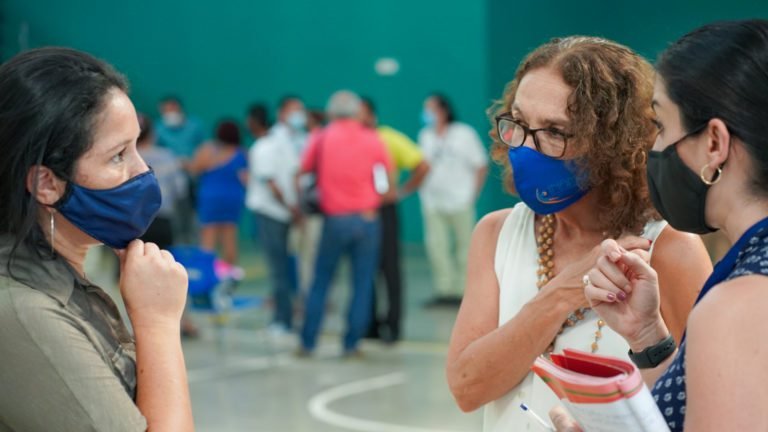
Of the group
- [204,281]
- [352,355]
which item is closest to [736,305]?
[204,281]

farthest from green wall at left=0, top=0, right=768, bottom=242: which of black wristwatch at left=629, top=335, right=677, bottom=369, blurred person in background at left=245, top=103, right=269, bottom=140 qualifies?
black wristwatch at left=629, top=335, right=677, bottom=369

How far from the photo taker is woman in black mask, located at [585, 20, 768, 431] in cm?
154

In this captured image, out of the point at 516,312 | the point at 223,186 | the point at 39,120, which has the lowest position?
the point at 223,186

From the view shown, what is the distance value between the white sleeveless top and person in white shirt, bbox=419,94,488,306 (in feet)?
27.1

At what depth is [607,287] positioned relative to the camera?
6.69 ft

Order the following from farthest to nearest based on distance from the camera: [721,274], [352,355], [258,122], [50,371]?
[258,122]
[352,355]
[50,371]
[721,274]

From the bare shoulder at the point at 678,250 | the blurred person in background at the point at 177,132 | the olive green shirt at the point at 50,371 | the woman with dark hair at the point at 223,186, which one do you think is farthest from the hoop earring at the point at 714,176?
the blurred person in background at the point at 177,132

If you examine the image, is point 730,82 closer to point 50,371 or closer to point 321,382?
point 50,371

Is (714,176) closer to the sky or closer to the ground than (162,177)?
closer to the sky

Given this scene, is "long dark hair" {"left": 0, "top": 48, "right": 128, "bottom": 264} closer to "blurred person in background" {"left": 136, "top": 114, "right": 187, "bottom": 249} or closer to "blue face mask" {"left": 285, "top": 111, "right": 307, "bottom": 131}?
"blurred person in background" {"left": 136, "top": 114, "right": 187, "bottom": 249}

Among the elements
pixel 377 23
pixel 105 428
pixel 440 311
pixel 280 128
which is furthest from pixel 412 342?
pixel 105 428

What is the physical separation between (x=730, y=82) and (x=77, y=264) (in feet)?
4.12

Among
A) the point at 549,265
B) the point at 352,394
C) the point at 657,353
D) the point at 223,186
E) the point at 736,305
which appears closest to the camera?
the point at 736,305

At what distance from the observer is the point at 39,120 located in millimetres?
1967
